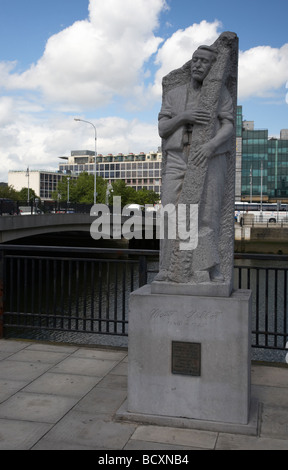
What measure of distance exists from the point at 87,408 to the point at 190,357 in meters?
1.18

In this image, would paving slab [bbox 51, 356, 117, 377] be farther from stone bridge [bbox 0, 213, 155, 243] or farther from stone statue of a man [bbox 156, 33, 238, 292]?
stone bridge [bbox 0, 213, 155, 243]

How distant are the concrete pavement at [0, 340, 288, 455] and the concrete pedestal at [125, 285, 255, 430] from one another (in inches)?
7.6

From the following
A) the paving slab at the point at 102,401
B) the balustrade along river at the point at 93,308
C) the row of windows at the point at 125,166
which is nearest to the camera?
the paving slab at the point at 102,401

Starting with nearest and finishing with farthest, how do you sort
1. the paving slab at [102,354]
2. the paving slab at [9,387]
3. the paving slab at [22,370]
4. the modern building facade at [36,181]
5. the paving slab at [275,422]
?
the paving slab at [275,422] → the paving slab at [9,387] → the paving slab at [22,370] → the paving slab at [102,354] → the modern building facade at [36,181]

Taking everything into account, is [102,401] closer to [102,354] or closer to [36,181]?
[102,354]

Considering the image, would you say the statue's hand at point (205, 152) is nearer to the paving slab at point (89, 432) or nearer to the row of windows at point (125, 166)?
the paving slab at point (89, 432)

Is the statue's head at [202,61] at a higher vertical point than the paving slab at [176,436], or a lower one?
higher

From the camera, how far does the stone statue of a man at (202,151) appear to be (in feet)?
14.4

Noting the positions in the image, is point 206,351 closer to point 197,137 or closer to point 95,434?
point 95,434

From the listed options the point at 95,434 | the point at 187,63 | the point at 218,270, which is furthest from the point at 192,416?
the point at 187,63

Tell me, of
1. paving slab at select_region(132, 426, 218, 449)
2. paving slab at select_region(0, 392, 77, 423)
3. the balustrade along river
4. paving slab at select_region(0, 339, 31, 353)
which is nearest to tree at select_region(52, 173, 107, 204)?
the balustrade along river

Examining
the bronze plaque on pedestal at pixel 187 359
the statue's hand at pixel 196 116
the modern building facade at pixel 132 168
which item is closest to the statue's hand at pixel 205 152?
the statue's hand at pixel 196 116

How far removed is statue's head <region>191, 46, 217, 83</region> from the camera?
4430mm

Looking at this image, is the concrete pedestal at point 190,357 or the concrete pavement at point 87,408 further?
the concrete pedestal at point 190,357
